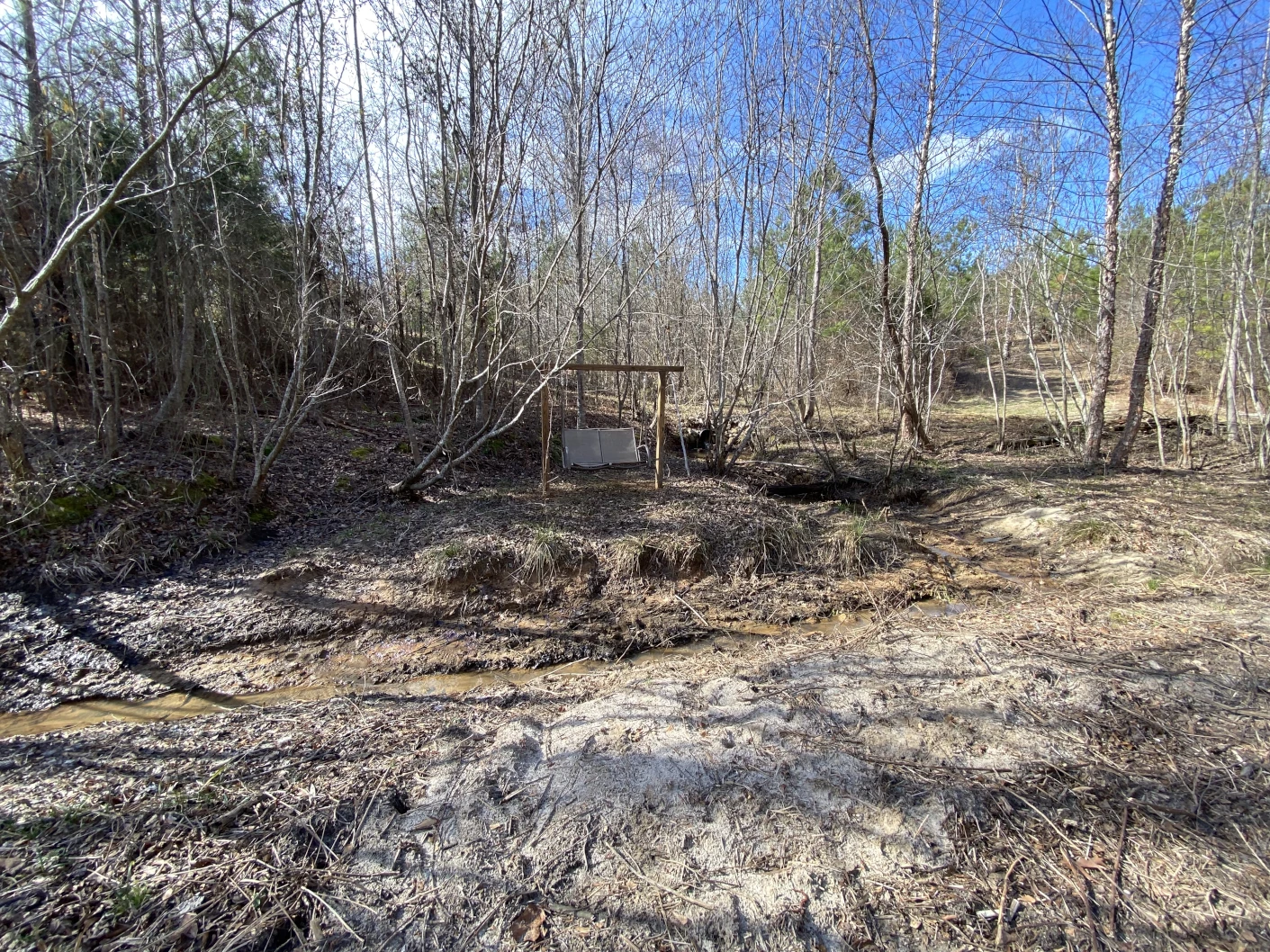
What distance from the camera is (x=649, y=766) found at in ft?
7.78

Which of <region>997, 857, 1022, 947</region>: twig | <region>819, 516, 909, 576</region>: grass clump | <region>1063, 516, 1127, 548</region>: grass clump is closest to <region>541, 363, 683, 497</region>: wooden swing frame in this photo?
<region>819, 516, 909, 576</region>: grass clump

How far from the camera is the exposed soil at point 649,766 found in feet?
5.71

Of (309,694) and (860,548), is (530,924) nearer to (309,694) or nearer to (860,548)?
(309,694)

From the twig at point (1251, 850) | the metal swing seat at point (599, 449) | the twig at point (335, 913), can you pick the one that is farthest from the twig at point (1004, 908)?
the metal swing seat at point (599, 449)

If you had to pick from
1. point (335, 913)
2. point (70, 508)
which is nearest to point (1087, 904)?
point (335, 913)

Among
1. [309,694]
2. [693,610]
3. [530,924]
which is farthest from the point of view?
[693,610]

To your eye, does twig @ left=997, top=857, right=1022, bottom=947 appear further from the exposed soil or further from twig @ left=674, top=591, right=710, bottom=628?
twig @ left=674, top=591, right=710, bottom=628

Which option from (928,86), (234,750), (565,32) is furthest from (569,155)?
(234,750)

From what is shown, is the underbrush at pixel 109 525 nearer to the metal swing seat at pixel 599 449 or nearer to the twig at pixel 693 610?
the metal swing seat at pixel 599 449

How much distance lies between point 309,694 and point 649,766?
2874 mm

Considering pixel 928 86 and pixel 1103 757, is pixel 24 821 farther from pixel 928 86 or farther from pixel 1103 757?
pixel 928 86

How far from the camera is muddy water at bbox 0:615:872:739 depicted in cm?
366

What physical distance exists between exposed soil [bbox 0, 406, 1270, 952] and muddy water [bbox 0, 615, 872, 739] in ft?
0.28

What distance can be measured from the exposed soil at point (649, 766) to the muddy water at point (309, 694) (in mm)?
87
